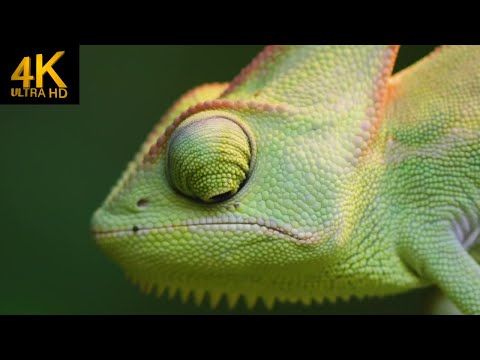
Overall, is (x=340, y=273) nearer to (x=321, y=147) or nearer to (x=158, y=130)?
(x=321, y=147)

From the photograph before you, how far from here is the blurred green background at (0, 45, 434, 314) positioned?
8.98 ft

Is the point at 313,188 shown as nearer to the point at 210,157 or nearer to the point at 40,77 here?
the point at 210,157

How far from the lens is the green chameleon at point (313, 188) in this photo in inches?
55.5

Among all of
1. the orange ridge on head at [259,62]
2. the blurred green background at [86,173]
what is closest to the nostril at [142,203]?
the orange ridge on head at [259,62]

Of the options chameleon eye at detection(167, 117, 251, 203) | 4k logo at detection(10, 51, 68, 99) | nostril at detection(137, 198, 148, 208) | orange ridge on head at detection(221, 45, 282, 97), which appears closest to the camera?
chameleon eye at detection(167, 117, 251, 203)

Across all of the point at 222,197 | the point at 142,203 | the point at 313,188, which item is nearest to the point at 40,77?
the point at 142,203

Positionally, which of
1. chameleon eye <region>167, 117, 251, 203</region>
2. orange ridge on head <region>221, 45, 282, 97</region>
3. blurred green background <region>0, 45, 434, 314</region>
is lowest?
blurred green background <region>0, 45, 434, 314</region>

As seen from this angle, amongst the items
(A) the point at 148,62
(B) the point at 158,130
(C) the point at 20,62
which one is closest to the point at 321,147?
(B) the point at 158,130

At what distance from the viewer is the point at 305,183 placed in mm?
1418

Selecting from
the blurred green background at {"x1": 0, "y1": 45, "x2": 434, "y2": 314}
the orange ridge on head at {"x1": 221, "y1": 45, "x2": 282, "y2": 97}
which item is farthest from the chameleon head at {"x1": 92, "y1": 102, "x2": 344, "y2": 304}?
the blurred green background at {"x1": 0, "y1": 45, "x2": 434, "y2": 314}

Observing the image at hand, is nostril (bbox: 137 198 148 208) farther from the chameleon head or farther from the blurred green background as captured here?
the blurred green background

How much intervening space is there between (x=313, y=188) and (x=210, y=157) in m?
0.23

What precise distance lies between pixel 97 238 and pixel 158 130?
0.32 m

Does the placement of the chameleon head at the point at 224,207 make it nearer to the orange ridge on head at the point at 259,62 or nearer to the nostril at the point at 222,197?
the nostril at the point at 222,197
